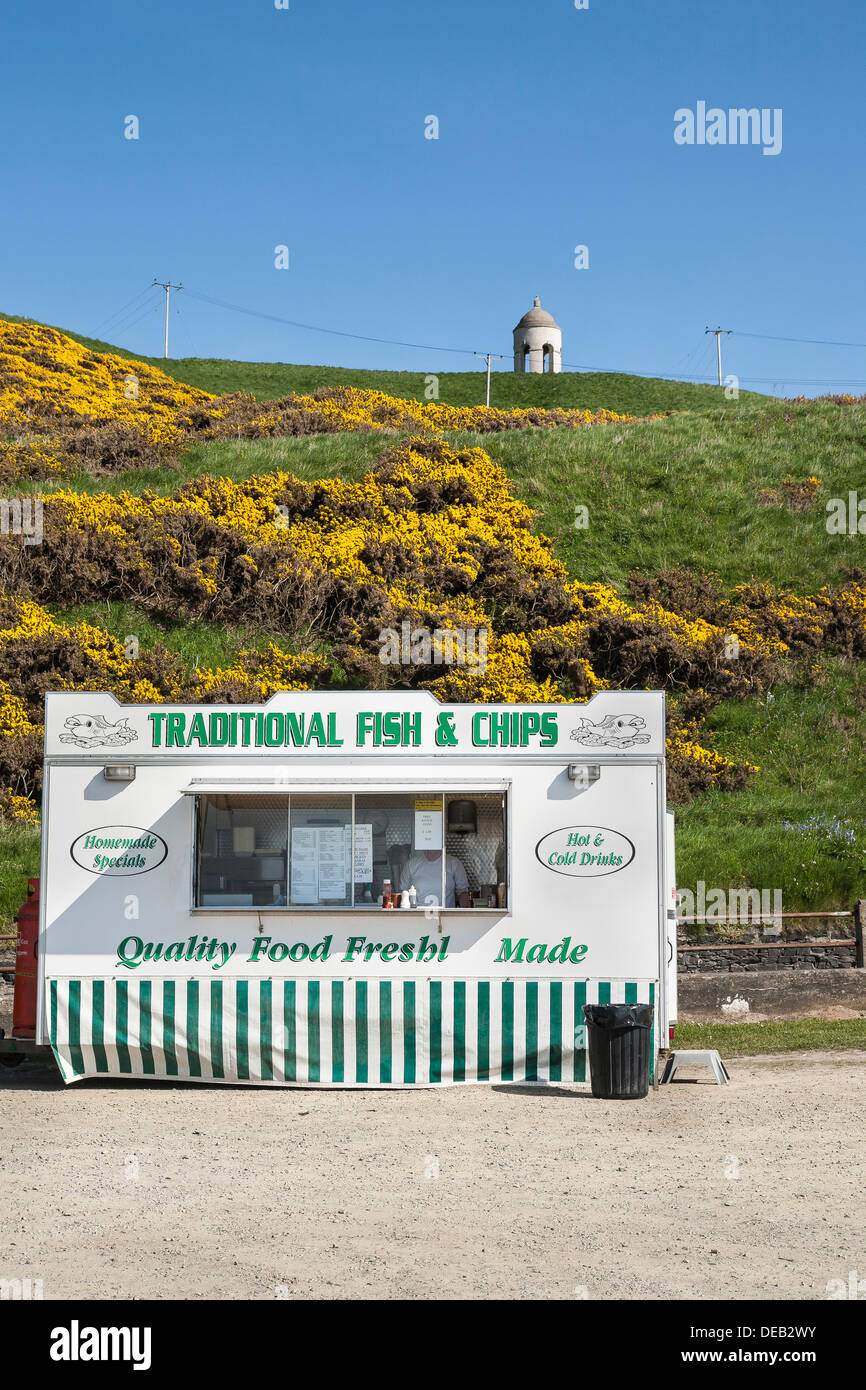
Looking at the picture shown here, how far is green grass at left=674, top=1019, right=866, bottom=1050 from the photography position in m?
12.6

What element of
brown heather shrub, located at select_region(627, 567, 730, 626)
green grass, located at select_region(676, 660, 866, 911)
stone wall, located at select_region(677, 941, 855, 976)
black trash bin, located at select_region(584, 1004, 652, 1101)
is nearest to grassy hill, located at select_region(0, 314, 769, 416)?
brown heather shrub, located at select_region(627, 567, 730, 626)

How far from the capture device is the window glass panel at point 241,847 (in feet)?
37.6

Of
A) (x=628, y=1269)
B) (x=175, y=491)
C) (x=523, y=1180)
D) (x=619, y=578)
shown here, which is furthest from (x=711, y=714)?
(x=628, y=1269)

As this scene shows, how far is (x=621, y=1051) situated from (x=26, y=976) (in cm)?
535

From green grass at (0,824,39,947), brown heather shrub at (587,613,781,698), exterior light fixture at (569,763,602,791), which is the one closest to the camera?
exterior light fixture at (569,763,602,791)

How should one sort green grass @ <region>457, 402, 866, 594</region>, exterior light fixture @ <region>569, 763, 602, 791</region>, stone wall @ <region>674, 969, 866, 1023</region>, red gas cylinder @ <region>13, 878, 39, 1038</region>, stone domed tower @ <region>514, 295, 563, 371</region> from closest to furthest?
exterior light fixture @ <region>569, 763, 602, 791</region>
red gas cylinder @ <region>13, 878, 39, 1038</region>
stone wall @ <region>674, 969, 866, 1023</region>
green grass @ <region>457, 402, 866, 594</region>
stone domed tower @ <region>514, 295, 563, 371</region>

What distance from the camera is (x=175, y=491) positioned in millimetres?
27000

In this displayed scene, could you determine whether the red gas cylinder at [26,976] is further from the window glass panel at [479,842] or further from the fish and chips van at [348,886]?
the window glass panel at [479,842]

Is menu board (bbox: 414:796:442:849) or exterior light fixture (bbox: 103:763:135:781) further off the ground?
exterior light fixture (bbox: 103:763:135:781)

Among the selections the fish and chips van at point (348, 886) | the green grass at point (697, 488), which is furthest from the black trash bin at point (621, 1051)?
the green grass at point (697, 488)

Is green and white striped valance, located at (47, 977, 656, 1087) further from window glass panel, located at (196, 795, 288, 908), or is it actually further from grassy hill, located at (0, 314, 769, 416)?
grassy hill, located at (0, 314, 769, 416)

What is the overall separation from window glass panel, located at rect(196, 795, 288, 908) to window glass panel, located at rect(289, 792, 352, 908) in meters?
0.12

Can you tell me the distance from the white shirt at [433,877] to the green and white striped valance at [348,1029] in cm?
77
